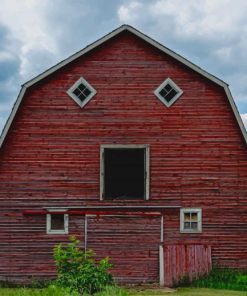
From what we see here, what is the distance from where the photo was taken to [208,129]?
2395 centimetres

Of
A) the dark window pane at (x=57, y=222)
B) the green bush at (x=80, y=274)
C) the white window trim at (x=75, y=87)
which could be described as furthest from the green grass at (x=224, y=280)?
the white window trim at (x=75, y=87)

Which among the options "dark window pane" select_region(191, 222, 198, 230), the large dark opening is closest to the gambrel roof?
"dark window pane" select_region(191, 222, 198, 230)

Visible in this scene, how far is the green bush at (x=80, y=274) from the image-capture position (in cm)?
1691

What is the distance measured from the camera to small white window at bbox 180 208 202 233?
23.8 meters

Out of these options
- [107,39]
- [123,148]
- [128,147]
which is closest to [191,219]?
[128,147]

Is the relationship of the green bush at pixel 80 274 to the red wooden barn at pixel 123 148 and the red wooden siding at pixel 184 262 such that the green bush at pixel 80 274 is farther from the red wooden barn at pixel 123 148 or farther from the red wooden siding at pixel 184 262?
the red wooden siding at pixel 184 262

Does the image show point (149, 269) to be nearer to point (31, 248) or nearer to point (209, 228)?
point (209, 228)

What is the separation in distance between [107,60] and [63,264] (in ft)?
29.8

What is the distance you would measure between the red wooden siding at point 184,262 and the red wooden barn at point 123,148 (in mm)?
90

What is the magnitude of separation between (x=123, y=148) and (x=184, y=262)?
4.84m

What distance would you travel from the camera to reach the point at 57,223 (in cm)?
2383

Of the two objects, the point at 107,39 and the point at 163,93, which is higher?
the point at 107,39

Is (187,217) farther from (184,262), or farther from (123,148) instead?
(123,148)

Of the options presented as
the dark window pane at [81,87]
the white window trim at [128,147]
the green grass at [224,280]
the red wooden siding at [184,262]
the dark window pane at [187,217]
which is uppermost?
the dark window pane at [81,87]
